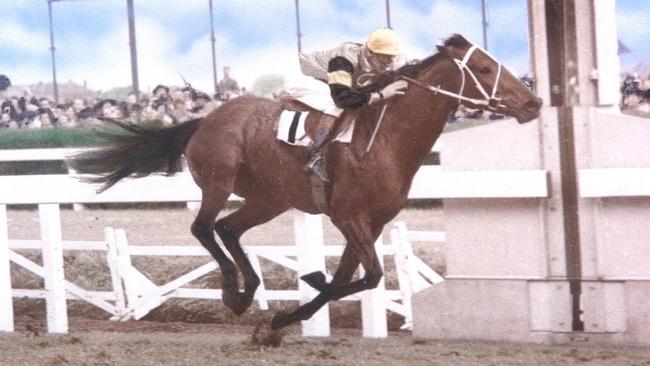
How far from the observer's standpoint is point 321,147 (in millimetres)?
6000

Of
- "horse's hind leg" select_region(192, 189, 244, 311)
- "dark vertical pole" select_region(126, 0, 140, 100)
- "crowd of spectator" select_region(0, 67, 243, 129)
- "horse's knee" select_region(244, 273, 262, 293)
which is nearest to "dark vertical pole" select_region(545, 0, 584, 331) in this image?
"horse's knee" select_region(244, 273, 262, 293)

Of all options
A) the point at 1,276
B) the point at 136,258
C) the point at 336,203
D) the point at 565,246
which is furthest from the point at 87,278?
the point at 565,246

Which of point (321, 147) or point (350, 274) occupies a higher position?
point (321, 147)

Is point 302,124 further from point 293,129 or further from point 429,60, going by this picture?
point 429,60

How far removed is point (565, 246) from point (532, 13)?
3.86 feet

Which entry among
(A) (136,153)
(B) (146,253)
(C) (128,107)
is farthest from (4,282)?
(C) (128,107)

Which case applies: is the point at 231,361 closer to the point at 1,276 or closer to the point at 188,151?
the point at 188,151

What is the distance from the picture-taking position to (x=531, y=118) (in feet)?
18.4

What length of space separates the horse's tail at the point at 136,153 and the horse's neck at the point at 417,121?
4.55 ft

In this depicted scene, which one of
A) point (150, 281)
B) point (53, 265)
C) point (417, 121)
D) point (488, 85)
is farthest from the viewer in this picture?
point (150, 281)

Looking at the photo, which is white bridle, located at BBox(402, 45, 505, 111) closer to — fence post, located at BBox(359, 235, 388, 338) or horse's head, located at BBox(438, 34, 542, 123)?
horse's head, located at BBox(438, 34, 542, 123)

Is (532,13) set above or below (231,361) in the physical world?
above

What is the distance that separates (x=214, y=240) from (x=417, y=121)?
1.42 metres

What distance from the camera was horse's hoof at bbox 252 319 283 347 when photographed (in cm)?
610
